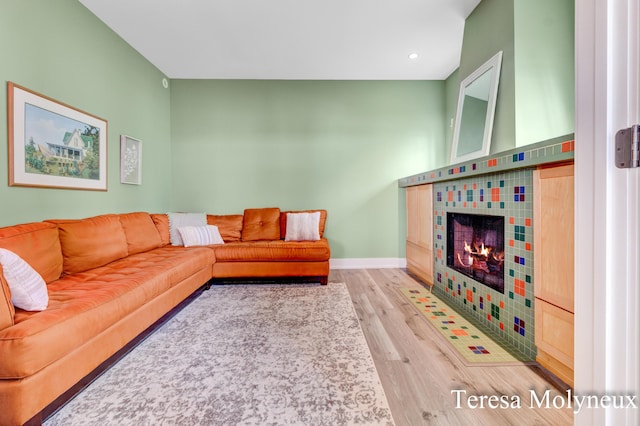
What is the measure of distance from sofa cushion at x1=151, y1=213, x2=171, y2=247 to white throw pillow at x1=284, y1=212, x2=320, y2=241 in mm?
1487

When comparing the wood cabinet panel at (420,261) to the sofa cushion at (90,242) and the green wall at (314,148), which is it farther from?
the sofa cushion at (90,242)

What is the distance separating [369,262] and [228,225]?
2.16m

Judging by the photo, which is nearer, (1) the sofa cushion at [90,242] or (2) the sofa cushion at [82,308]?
(2) the sofa cushion at [82,308]

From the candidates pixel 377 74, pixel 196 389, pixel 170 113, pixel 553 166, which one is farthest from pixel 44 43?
pixel 553 166

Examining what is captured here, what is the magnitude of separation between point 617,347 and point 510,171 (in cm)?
163

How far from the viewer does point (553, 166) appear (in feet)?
5.05

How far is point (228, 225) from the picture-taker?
3795mm

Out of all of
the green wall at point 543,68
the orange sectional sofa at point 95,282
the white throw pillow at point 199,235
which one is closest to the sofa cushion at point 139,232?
the orange sectional sofa at point 95,282

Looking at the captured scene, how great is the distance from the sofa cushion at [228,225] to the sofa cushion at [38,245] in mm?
1838

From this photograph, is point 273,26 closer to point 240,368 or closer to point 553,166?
point 553,166

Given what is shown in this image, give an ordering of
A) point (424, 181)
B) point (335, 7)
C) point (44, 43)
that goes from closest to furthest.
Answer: point (44, 43) < point (335, 7) < point (424, 181)

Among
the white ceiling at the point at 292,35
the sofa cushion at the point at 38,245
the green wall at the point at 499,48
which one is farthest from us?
the white ceiling at the point at 292,35

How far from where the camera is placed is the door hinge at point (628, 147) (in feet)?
1.72

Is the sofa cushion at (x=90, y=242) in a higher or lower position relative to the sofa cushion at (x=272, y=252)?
higher
